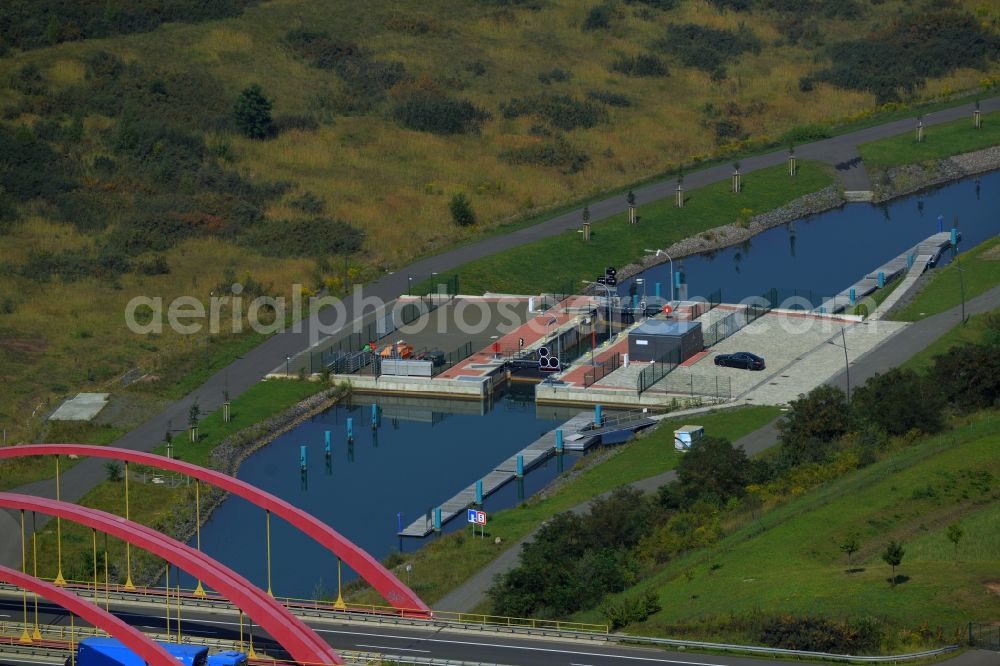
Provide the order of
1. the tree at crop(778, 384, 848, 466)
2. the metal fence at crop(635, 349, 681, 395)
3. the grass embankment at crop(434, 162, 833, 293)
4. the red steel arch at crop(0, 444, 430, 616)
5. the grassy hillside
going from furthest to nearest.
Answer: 1. the grass embankment at crop(434, 162, 833, 293)
2. the grassy hillside
3. the metal fence at crop(635, 349, 681, 395)
4. the tree at crop(778, 384, 848, 466)
5. the red steel arch at crop(0, 444, 430, 616)

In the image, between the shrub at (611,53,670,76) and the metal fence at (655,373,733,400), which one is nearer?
the metal fence at (655,373,733,400)

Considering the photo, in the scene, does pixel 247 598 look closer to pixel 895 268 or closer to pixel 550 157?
pixel 895 268

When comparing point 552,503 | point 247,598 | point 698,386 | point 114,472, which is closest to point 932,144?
point 698,386

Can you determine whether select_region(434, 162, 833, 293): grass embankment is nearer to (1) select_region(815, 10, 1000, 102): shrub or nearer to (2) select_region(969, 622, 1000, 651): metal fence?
(1) select_region(815, 10, 1000, 102): shrub

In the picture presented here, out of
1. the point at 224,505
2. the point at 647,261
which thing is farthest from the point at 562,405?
the point at 647,261

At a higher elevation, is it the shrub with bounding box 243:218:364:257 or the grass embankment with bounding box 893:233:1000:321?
the shrub with bounding box 243:218:364:257

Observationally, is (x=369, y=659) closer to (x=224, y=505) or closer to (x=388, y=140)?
(x=224, y=505)

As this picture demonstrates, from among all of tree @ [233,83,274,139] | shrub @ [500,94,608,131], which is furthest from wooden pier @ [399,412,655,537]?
shrub @ [500,94,608,131]

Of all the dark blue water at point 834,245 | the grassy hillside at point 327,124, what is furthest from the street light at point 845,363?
the grassy hillside at point 327,124
